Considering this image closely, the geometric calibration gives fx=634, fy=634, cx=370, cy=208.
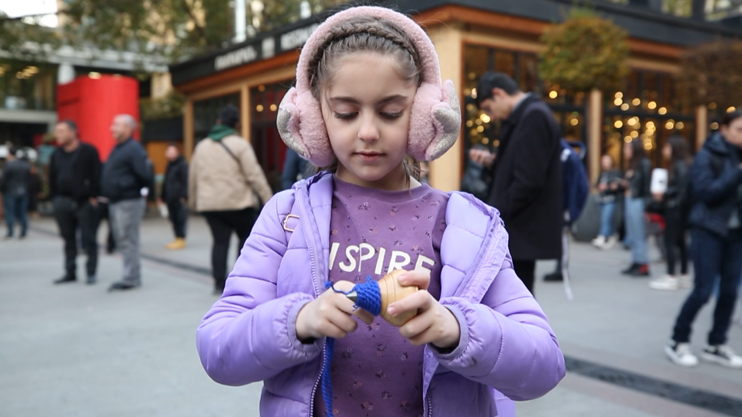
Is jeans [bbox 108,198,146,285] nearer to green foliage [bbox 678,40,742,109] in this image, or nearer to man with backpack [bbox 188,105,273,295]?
man with backpack [bbox 188,105,273,295]

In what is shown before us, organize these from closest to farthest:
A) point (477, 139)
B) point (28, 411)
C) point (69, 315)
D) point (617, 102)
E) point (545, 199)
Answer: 1. point (28, 411)
2. point (545, 199)
3. point (69, 315)
4. point (477, 139)
5. point (617, 102)

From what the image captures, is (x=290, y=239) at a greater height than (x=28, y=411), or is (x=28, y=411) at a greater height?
(x=290, y=239)

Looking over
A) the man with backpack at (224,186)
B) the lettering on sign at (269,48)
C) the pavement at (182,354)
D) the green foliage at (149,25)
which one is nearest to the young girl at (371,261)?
the pavement at (182,354)

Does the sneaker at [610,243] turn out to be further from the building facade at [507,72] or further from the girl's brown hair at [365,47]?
the girl's brown hair at [365,47]

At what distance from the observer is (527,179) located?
3.98 meters

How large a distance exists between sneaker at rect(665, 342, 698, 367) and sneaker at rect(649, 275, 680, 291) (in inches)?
113

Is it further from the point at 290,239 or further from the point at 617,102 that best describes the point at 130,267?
the point at 617,102

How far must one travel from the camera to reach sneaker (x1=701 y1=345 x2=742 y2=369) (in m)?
4.40

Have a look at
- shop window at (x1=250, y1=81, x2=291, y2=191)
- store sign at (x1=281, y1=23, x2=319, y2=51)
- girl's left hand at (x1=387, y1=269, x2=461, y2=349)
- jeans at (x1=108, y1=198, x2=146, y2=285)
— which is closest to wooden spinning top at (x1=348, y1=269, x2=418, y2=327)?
girl's left hand at (x1=387, y1=269, x2=461, y2=349)

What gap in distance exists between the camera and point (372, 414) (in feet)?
4.38

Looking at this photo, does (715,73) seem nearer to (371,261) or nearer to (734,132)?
(734,132)

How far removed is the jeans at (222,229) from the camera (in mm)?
6758

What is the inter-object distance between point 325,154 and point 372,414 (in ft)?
1.90

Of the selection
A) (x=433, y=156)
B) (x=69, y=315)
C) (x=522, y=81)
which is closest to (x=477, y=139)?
(x=522, y=81)
